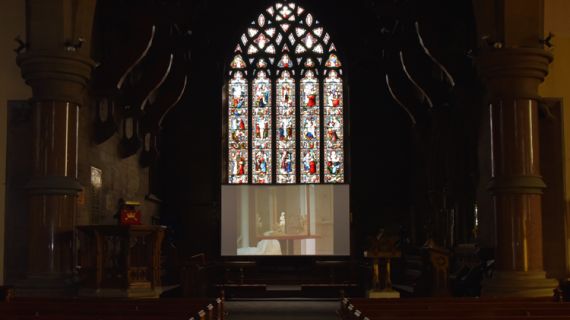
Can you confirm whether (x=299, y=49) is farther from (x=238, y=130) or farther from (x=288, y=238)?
(x=288, y=238)

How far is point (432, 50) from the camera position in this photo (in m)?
12.3

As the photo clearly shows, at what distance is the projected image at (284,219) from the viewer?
682 inches

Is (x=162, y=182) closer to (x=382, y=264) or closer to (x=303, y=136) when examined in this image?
(x=303, y=136)

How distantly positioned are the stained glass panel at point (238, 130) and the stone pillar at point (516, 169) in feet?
27.0

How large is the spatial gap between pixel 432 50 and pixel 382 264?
133 inches

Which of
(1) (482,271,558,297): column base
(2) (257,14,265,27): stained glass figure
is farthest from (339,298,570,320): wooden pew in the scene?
(2) (257,14,265,27): stained glass figure

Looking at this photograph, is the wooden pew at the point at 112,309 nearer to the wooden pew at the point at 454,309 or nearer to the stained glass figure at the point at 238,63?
the wooden pew at the point at 454,309

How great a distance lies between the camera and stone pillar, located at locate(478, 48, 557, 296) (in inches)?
373

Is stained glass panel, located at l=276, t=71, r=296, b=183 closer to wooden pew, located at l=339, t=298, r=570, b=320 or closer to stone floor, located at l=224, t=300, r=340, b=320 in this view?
stone floor, located at l=224, t=300, r=340, b=320

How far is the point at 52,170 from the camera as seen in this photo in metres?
9.82

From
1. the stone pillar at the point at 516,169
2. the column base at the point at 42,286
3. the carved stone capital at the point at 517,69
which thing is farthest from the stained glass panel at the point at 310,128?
the column base at the point at 42,286

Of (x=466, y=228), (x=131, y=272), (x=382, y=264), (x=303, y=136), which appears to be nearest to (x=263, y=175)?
(x=303, y=136)

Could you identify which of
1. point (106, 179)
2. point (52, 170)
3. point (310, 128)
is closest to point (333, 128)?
point (310, 128)

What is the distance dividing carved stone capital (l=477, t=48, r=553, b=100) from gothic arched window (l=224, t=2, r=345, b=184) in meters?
7.82
